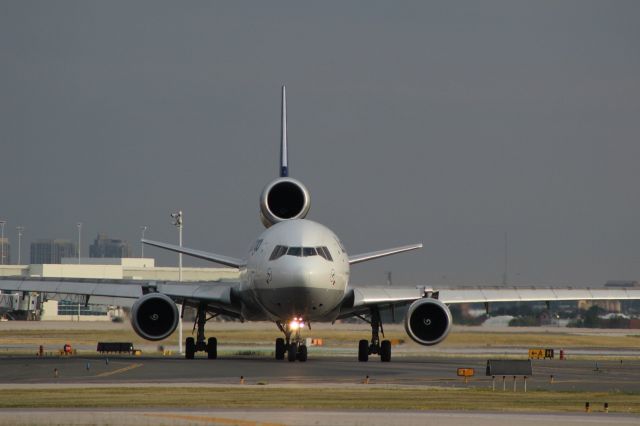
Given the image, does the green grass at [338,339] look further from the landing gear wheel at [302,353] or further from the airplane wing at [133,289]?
the landing gear wheel at [302,353]

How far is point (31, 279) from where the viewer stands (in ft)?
183

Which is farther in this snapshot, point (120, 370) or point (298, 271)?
point (298, 271)

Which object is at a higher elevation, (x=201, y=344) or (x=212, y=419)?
(x=201, y=344)

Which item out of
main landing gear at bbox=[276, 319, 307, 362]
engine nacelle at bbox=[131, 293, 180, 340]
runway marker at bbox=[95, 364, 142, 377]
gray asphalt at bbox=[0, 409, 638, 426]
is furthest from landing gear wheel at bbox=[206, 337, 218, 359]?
gray asphalt at bbox=[0, 409, 638, 426]

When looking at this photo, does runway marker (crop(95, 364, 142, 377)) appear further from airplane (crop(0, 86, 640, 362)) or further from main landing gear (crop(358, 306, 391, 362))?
main landing gear (crop(358, 306, 391, 362))

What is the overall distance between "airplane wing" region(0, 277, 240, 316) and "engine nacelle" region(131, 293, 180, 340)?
1601 millimetres

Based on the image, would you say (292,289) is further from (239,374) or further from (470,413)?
(470,413)

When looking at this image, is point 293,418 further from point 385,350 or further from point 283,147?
point 283,147

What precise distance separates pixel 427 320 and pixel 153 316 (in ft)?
35.2

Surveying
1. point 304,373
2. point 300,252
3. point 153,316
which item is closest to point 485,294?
point 300,252

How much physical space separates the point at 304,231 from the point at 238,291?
564cm

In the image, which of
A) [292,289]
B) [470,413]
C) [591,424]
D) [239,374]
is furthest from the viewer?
[292,289]

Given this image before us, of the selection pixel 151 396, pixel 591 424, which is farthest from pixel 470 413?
pixel 151 396

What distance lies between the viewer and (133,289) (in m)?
56.2
